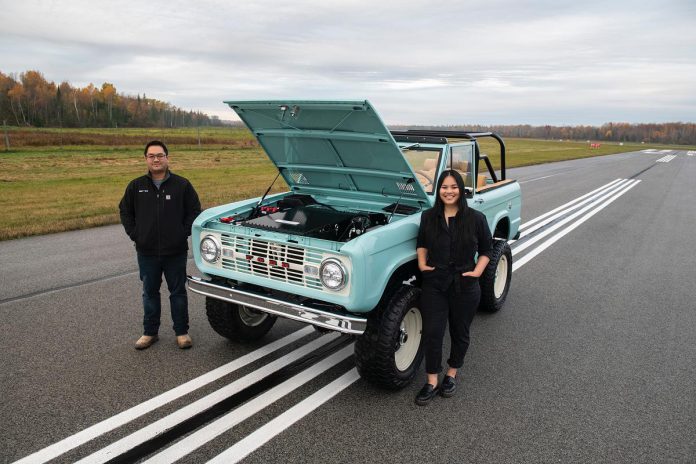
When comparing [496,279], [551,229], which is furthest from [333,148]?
[551,229]

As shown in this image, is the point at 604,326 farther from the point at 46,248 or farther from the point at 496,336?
the point at 46,248

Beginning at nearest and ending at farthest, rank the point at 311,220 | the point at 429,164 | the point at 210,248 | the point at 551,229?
1. the point at 210,248
2. the point at 311,220
3. the point at 429,164
4. the point at 551,229

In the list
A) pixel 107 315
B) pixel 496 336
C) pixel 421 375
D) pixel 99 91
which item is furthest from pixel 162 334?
pixel 99 91

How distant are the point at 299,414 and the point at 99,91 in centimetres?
11363

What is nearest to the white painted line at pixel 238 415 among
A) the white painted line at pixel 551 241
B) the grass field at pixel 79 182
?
the white painted line at pixel 551 241

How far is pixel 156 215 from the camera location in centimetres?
440

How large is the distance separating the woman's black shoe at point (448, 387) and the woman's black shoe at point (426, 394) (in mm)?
77

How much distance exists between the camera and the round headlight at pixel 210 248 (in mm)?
4277

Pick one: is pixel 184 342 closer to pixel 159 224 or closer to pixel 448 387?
pixel 159 224

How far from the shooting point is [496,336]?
16.9 ft

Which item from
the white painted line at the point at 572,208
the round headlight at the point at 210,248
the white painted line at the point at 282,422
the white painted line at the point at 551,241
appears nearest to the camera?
the white painted line at the point at 282,422

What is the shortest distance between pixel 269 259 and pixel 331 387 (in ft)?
3.76

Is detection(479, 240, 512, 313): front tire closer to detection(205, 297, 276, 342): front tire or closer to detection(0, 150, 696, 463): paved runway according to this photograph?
detection(0, 150, 696, 463): paved runway

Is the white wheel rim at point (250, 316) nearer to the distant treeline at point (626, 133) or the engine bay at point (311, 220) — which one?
the engine bay at point (311, 220)
